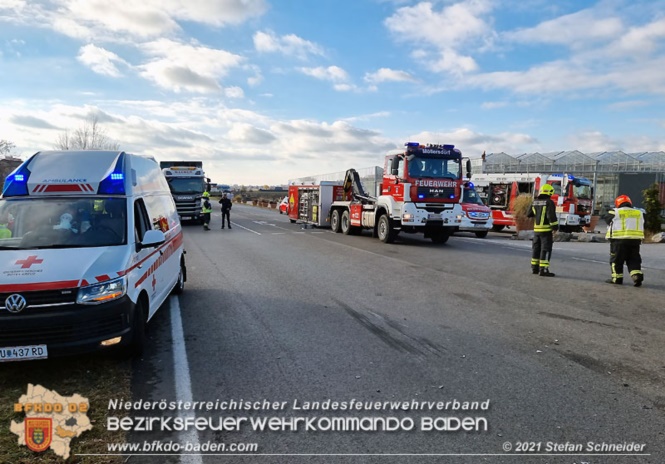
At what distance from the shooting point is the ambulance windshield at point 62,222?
493cm

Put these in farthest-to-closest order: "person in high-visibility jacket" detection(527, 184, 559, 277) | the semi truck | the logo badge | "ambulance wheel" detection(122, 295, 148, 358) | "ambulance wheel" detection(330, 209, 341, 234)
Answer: the semi truck → "ambulance wheel" detection(330, 209, 341, 234) → "person in high-visibility jacket" detection(527, 184, 559, 277) → "ambulance wheel" detection(122, 295, 148, 358) → the logo badge

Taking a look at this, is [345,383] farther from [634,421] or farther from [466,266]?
[466,266]

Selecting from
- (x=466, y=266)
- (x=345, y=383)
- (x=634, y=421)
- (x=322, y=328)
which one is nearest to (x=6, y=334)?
(x=345, y=383)

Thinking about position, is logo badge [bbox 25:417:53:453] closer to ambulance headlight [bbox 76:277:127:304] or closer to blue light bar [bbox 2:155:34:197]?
ambulance headlight [bbox 76:277:127:304]

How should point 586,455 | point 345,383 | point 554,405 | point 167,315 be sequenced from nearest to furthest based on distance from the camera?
point 586,455 → point 554,405 → point 345,383 → point 167,315

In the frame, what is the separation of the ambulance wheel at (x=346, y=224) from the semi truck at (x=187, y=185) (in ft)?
26.8

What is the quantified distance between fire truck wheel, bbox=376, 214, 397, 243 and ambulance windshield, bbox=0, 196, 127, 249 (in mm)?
11650

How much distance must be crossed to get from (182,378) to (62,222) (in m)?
2.21

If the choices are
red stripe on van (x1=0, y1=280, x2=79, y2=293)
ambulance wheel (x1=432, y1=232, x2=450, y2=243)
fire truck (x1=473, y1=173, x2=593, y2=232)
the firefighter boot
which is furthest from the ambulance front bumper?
fire truck (x1=473, y1=173, x2=593, y2=232)

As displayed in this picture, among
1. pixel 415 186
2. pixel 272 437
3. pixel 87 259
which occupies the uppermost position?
pixel 415 186

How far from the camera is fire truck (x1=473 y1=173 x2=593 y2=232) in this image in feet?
75.9

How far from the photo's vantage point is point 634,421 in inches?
146

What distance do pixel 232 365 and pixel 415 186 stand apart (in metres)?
11.4

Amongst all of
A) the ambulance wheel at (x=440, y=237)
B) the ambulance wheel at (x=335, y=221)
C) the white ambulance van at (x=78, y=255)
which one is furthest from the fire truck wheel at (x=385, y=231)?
the white ambulance van at (x=78, y=255)
